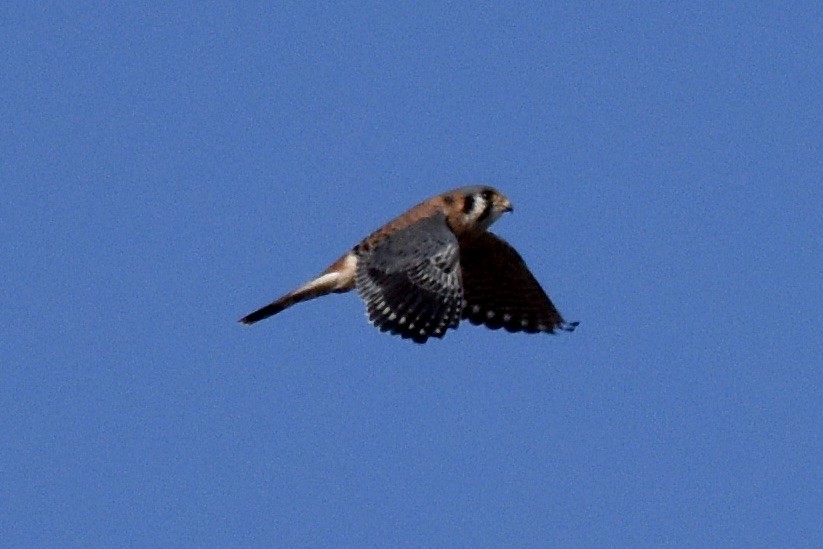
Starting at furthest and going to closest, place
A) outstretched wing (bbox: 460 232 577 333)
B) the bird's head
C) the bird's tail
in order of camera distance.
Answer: outstretched wing (bbox: 460 232 577 333), the bird's head, the bird's tail

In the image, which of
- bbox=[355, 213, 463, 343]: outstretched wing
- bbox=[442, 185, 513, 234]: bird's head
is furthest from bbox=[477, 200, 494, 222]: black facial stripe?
bbox=[355, 213, 463, 343]: outstretched wing

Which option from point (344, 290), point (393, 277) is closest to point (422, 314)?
point (393, 277)

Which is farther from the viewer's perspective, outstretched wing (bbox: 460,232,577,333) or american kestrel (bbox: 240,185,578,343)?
outstretched wing (bbox: 460,232,577,333)

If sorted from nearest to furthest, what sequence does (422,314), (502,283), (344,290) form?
(422,314), (344,290), (502,283)

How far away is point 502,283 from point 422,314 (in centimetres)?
201

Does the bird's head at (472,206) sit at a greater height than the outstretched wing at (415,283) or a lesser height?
greater

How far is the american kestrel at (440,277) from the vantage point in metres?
11.5

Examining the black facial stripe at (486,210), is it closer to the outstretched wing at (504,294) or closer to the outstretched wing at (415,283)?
the outstretched wing at (504,294)

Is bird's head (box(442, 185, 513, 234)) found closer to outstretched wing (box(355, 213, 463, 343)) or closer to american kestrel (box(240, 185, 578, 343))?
american kestrel (box(240, 185, 578, 343))

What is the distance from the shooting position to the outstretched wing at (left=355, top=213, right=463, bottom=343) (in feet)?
37.6

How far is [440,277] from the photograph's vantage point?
11.7 m

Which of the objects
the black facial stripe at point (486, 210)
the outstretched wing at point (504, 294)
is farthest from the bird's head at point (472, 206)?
the outstretched wing at point (504, 294)

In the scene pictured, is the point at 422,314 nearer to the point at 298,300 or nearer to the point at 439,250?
the point at 439,250

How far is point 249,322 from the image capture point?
12773 millimetres
